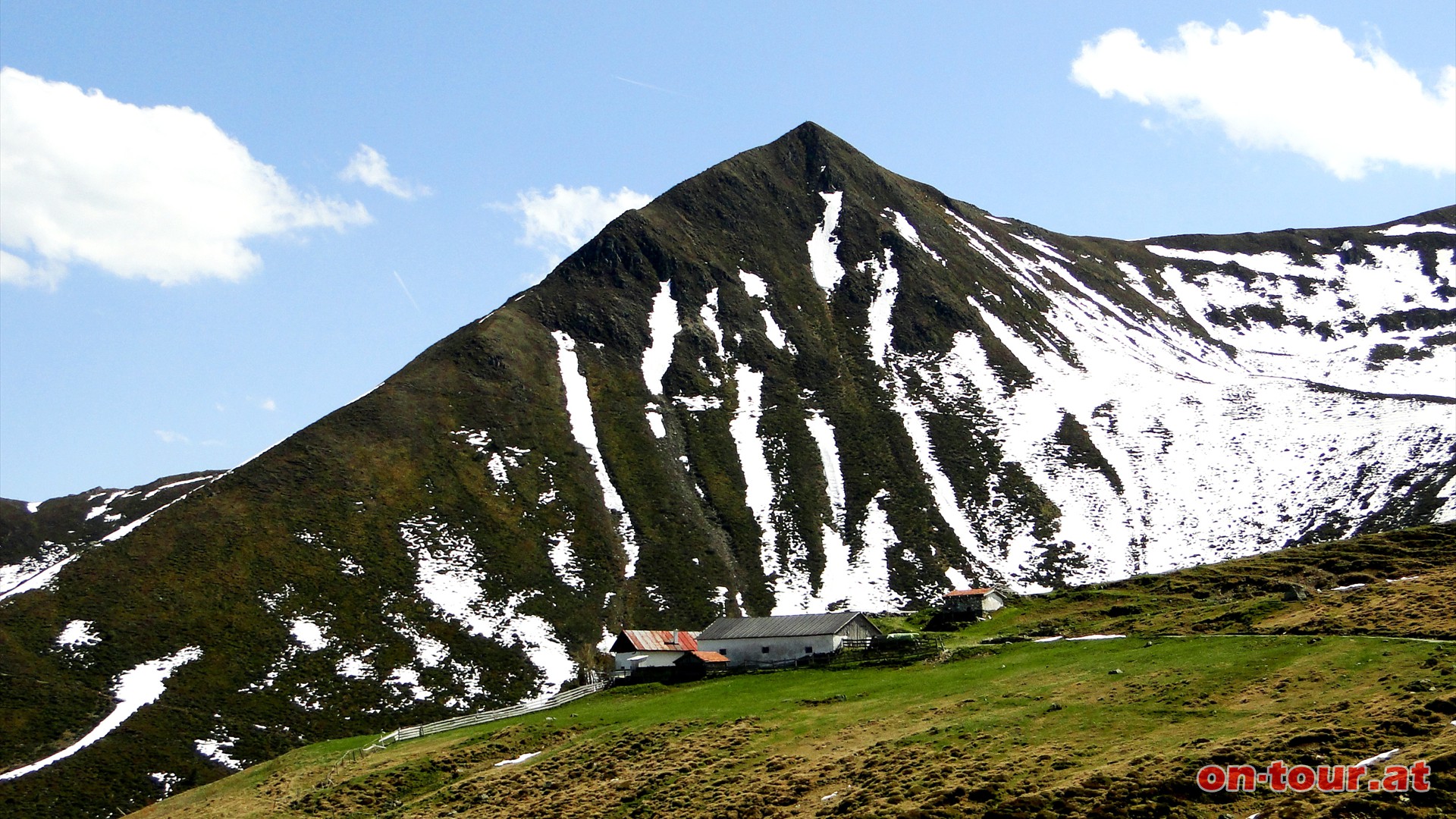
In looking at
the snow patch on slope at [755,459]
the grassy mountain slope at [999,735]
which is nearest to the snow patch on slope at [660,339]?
the snow patch on slope at [755,459]

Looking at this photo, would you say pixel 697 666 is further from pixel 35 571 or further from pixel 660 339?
pixel 35 571

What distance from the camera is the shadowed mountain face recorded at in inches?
3174

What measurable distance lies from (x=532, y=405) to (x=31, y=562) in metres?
61.9

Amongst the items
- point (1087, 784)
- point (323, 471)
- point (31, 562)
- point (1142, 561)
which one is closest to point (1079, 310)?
point (1142, 561)

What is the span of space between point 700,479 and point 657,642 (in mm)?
48382

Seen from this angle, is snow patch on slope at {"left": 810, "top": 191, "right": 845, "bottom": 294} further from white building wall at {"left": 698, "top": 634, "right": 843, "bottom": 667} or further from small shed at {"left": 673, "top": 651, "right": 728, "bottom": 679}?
small shed at {"left": 673, "top": 651, "right": 728, "bottom": 679}

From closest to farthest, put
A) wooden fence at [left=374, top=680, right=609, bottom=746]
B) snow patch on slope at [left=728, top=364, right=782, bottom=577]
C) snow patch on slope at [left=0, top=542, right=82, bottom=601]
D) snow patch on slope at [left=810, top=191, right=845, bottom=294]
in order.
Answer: wooden fence at [left=374, top=680, right=609, bottom=746], snow patch on slope at [left=0, top=542, right=82, bottom=601], snow patch on slope at [left=728, top=364, right=782, bottom=577], snow patch on slope at [left=810, top=191, right=845, bottom=294]

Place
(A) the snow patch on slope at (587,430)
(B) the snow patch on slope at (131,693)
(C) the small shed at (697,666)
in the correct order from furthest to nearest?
(A) the snow patch on slope at (587,430), (B) the snow patch on slope at (131,693), (C) the small shed at (697,666)

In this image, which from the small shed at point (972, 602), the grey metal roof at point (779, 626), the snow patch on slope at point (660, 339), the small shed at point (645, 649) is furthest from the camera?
the snow patch on slope at point (660, 339)

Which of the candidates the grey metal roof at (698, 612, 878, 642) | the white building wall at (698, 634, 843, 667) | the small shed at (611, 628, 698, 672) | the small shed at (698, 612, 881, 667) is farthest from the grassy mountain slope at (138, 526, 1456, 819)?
the small shed at (611, 628, 698, 672)

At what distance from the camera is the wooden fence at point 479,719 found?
57.9m

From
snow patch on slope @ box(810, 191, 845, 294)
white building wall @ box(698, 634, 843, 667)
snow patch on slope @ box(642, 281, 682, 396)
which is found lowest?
white building wall @ box(698, 634, 843, 667)

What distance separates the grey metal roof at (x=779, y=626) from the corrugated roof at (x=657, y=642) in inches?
85.7

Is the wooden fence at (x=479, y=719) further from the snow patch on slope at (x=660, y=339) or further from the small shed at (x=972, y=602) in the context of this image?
the snow patch on slope at (x=660, y=339)
